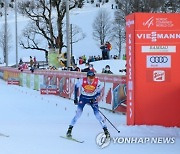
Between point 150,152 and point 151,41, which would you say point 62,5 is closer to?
point 151,41

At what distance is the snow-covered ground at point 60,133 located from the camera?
33.6 feet

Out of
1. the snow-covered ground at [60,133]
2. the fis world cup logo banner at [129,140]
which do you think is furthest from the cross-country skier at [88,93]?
the fis world cup logo banner at [129,140]

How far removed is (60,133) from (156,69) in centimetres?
316

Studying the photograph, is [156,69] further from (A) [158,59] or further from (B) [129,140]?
(B) [129,140]

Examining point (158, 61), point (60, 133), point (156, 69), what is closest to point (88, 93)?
point (60, 133)

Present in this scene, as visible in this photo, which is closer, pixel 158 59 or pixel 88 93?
pixel 88 93

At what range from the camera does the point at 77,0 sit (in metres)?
43.8

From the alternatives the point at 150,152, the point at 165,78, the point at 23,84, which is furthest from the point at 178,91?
the point at 23,84

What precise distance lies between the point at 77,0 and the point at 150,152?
3502cm

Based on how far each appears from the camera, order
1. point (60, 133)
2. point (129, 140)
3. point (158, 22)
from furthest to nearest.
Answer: point (158, 22)
point (60, 133)
point (129, 140)

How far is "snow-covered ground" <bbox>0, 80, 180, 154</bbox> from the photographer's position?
10248 mm

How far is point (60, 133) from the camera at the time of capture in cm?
1265

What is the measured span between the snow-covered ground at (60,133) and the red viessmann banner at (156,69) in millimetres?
544

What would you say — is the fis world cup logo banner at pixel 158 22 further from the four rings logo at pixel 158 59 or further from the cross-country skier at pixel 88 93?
the cross-country skier at pixel 88 93
